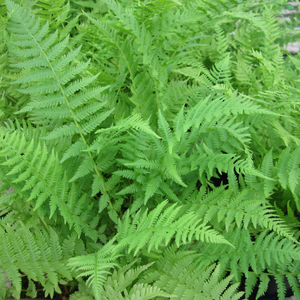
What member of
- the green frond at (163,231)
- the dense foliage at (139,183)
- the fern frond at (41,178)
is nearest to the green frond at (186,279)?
the dense foliage at (139,183)

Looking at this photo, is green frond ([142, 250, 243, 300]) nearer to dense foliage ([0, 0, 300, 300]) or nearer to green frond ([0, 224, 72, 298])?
dense foliage ([0, 0, 300, 300])

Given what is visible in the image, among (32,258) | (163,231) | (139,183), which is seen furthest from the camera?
(139,183)

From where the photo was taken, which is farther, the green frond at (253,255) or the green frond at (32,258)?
the green frond at (253,255)

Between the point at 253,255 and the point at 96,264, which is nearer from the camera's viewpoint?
the point at 96,264

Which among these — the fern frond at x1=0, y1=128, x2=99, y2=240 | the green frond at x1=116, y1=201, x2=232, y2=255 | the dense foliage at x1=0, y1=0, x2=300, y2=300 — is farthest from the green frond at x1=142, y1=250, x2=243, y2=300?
the fern frond at x1=0, y1=128, x2=99, y2=240

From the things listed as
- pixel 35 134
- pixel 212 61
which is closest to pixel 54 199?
pixel 35 134

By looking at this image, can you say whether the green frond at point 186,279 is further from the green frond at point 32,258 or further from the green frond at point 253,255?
the green frond at point 32,258

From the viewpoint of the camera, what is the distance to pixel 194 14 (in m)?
1.11

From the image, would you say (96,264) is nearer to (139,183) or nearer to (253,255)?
(139,183)

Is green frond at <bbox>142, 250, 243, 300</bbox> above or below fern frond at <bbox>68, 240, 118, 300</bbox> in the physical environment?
below

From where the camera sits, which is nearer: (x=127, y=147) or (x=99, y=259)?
(x=99, y=259)

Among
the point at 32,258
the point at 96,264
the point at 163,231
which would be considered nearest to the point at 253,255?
the point at 163,231

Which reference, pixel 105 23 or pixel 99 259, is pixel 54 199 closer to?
pixel 99 259

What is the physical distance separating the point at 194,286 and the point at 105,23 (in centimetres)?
102
